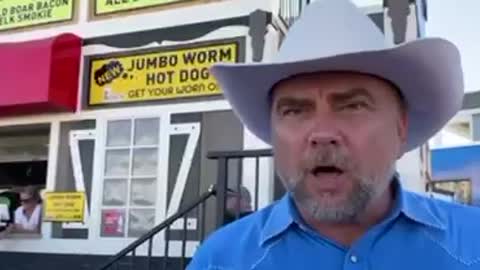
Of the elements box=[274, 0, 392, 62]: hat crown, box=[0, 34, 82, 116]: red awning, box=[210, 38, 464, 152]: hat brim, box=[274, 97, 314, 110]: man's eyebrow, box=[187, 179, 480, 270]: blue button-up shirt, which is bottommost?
box=[187, 179, 480, 270]: blue button-up shirt

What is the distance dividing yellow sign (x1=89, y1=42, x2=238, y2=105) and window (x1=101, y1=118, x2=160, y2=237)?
261 mm

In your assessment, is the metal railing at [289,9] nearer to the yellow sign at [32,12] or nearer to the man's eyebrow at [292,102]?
the yellow sign at [32,12]

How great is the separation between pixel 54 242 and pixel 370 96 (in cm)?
521

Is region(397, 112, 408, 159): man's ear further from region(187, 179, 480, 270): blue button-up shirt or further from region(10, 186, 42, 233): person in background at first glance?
region(10, 186, 42, 233): person in background

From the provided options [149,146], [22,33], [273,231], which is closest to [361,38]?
[273,231]

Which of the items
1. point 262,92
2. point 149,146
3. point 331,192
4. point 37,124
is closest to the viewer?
point 331,192

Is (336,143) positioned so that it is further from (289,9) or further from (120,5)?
(120,5)

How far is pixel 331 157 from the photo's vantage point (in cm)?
130

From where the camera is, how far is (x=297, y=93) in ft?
4.69

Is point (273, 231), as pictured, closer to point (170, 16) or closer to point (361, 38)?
point (361, 38)

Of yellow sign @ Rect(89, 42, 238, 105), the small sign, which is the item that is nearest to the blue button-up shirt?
yellow sign @ Rect(89, 42, 238, 105)

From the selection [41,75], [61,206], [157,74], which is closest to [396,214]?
[157,74]

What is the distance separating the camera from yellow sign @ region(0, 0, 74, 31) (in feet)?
21.6

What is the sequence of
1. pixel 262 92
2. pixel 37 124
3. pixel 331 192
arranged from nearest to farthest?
pixel 331 192
pixel 262 92
pixel 37 124
